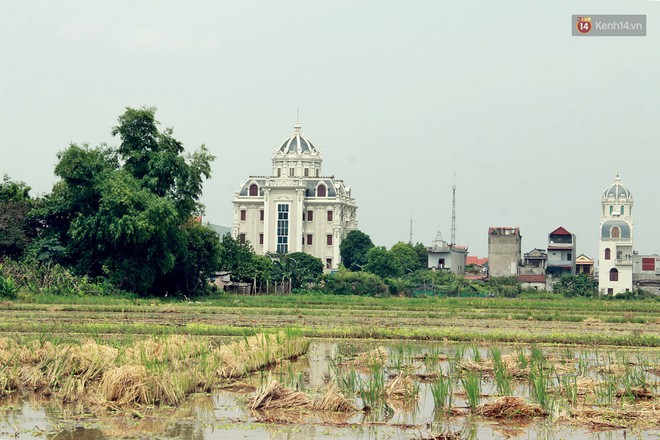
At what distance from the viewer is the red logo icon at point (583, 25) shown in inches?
842

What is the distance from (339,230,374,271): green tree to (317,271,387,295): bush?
2355cm

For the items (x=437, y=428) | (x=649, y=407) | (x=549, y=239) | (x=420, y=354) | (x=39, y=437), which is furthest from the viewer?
(x=549, y=239)

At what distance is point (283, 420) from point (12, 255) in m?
32.6

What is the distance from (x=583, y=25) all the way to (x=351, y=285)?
39798 mm

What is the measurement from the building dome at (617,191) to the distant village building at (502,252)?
9.07m

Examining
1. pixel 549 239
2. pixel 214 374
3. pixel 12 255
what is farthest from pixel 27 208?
pixel 549 239

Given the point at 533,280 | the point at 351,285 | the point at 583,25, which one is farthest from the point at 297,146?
the point at 583,25

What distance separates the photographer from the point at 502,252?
85.4 m

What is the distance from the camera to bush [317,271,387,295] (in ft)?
196

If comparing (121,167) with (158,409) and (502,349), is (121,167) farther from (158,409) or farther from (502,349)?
(158,409)

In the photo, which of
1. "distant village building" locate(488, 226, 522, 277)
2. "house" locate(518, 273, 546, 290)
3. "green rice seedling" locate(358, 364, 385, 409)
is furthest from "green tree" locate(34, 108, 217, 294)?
"distant village building" locate(488, 226, 522, 277)

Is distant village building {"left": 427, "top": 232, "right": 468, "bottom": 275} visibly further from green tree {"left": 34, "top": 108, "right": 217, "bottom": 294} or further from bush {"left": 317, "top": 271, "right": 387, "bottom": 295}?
green tree {"left": 34, "top": 108, "right": 217, "bottom": 294}

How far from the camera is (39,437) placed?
1126cm

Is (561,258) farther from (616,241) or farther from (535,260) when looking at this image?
(616,241)
